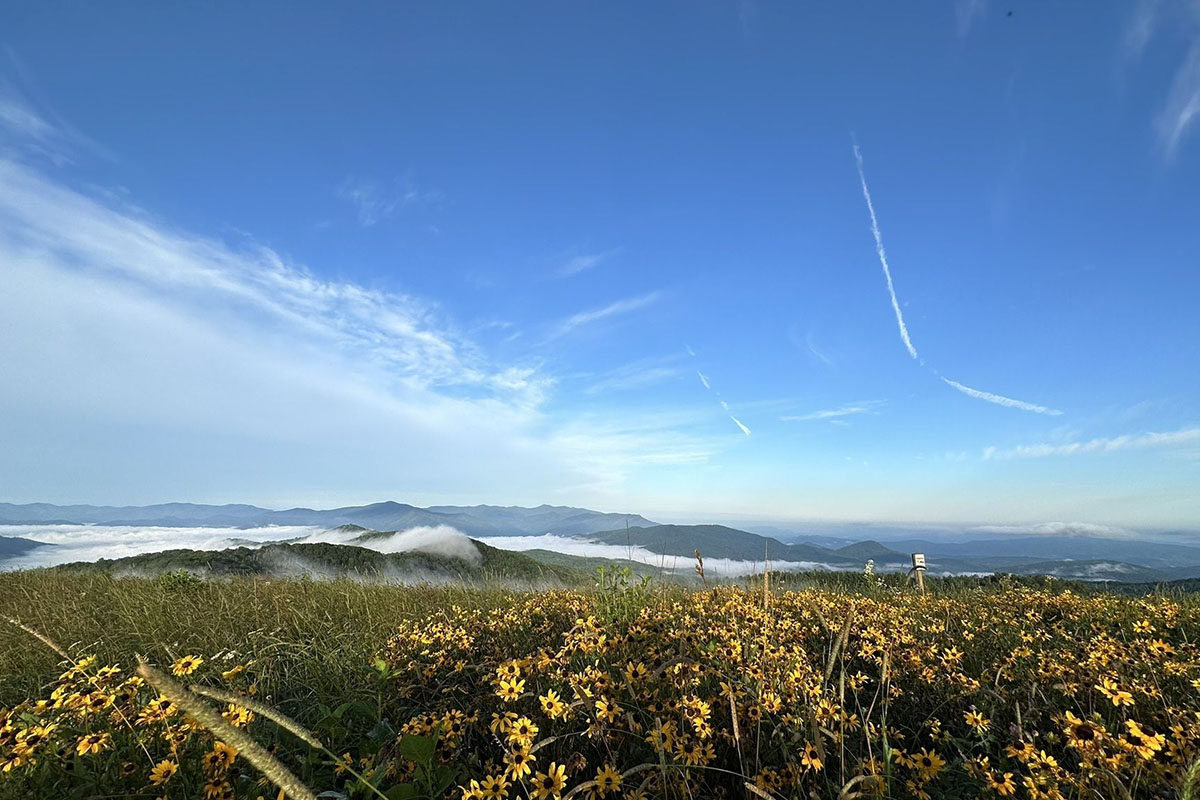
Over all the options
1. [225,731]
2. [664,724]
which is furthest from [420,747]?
[225,731]

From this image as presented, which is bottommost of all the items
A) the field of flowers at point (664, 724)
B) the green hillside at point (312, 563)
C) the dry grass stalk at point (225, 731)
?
the green hillside at point (312, 563)

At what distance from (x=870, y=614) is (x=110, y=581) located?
16033mm

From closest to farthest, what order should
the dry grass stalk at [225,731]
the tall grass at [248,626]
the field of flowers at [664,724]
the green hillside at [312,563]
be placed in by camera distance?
the dry grass stalk at [225,731] < the field of flowers at [664,724] < the tall grass at [248,626] < the green hillside at [312,563]

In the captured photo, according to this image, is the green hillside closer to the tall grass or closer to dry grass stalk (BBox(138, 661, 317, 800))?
the tall grass

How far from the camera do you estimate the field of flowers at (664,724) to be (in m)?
2.66

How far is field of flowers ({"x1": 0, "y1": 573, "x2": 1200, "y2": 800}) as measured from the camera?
266cm

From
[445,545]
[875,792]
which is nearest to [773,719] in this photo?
[875,792]

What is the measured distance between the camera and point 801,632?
5543 mm

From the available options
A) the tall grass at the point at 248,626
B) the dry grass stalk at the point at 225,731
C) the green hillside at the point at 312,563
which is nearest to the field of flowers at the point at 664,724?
the dry grass stalk at the point at 225,731

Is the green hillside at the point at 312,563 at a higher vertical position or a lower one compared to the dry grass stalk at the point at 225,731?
lower

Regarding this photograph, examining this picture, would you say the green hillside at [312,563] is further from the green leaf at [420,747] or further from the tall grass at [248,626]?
the green leaf at [420,747]

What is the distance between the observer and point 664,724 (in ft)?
10.6

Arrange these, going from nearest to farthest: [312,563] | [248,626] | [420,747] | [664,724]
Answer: [420,747], [664,724], [248,626], [312,563]

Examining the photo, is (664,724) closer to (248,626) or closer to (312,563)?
(248,626)
